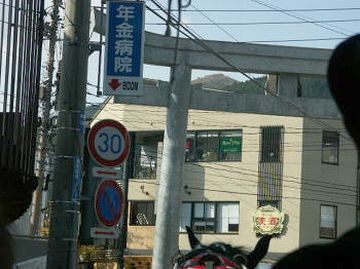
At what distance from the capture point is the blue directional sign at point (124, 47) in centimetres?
1304

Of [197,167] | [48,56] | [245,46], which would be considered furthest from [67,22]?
[197,167]

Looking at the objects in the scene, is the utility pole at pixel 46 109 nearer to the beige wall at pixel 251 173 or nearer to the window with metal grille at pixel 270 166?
the beige wall at pixel 251 173

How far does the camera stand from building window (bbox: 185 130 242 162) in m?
38.0

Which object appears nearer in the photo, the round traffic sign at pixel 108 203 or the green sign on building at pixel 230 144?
the round traffic sign at pixel 108 203

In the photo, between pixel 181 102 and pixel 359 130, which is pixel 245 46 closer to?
pixel 181 102

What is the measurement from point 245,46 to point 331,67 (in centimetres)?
1913

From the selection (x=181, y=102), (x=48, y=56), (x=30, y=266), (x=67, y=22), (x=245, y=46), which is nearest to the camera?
(x=67, y=22)

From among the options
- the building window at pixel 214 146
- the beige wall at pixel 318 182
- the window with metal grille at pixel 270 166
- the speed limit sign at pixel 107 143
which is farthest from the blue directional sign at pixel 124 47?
the building window at pixel 214 146

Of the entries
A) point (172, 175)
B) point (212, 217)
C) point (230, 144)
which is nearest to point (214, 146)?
point (230, 144)

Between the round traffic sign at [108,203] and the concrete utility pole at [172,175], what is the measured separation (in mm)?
7083

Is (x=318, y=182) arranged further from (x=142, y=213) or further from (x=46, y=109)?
(x=46, y=109)

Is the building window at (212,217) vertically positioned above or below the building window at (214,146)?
below

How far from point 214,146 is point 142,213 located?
17.9 ft

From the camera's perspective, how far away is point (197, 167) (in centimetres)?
3897
